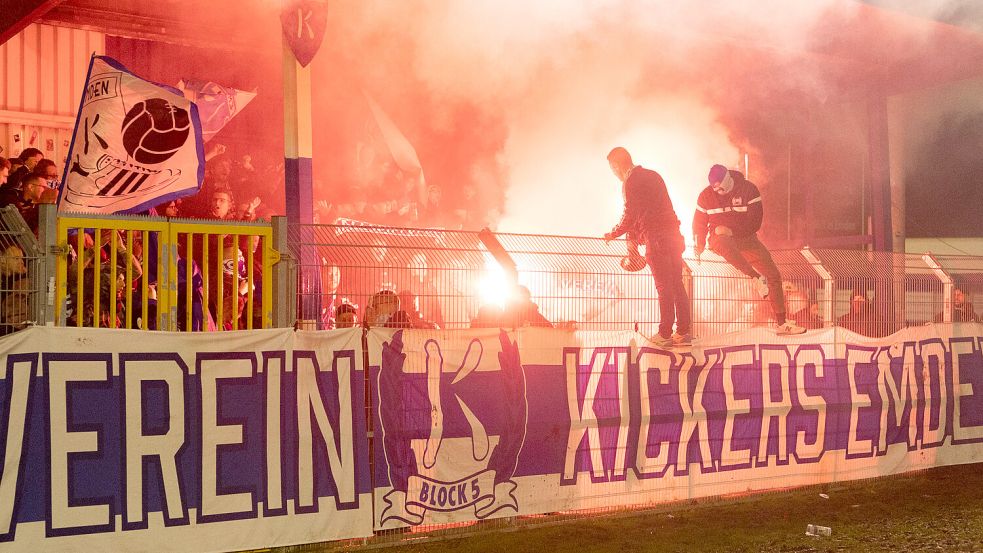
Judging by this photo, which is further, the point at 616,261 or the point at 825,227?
the point at 825,227

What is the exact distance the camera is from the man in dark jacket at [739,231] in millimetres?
8734

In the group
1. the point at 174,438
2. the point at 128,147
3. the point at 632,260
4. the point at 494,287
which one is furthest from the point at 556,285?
the point at 128,147

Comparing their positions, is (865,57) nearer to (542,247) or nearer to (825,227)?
(825,227)

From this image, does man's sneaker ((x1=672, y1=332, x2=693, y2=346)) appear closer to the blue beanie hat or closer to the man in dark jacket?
the man in dark jacket

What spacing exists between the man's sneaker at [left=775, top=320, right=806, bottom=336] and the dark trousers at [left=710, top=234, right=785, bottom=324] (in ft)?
0.19

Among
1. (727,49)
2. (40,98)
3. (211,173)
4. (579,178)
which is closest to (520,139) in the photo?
(579,178)

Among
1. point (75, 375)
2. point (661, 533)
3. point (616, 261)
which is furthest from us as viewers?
point (616, 261)

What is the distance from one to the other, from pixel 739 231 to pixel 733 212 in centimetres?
21

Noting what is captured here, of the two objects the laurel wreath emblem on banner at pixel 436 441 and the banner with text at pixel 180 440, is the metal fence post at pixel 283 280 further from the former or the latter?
the laurel wreath emblem on banner at pixel 436 441

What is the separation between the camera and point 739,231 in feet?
30.6

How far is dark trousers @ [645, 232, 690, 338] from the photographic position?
26.8 feet

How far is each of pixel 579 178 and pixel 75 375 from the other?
38.7 feet

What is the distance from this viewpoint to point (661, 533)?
7191 mm

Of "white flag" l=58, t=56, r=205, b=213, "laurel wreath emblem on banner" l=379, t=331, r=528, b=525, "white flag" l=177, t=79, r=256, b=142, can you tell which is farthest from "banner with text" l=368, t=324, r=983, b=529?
"white flag" l=177, t=79, r=256, b=142
